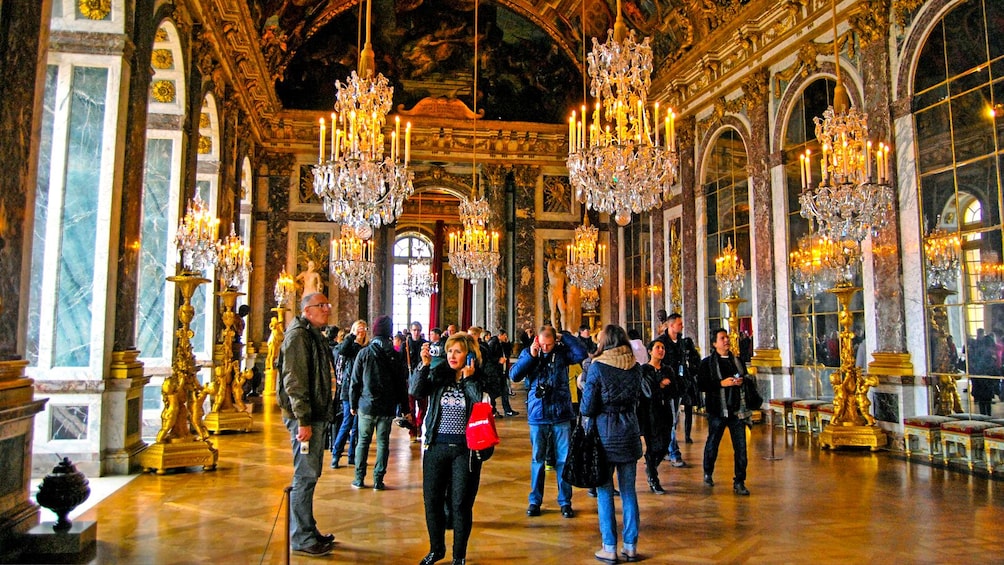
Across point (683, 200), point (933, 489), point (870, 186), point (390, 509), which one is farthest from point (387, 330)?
point (683, 200)

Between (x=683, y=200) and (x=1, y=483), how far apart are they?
12707 millimetres

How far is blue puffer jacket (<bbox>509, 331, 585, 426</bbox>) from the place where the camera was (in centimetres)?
518

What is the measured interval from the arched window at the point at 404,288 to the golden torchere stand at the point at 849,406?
65.0 feet

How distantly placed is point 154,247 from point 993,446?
10200 mm

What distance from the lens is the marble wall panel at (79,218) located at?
6.56 m

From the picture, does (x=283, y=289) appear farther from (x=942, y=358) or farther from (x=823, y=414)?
(x=942, y=358)

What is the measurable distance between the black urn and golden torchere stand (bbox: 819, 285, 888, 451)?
26.1ft

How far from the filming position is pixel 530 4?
17656 millimetres

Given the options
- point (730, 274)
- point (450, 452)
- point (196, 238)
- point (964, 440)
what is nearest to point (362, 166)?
point (450, 452)

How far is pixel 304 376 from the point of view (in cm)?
425

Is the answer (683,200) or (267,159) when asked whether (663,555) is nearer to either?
(683,200)

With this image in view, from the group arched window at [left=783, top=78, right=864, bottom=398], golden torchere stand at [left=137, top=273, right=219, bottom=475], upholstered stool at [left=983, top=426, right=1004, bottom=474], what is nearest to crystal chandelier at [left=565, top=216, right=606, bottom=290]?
arched window at [left=783, top=78, right=864, bottom=398]

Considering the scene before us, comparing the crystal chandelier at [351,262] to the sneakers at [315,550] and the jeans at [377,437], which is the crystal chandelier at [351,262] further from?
the sneakers at [315,550]

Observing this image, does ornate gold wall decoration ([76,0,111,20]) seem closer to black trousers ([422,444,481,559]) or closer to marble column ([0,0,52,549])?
marble column ([0,0,52,549])
